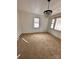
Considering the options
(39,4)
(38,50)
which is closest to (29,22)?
(39,4)

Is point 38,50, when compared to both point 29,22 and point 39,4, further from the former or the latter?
point 29,22

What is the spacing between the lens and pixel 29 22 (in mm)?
9273

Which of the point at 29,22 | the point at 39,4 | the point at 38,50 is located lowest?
the point at 38,50

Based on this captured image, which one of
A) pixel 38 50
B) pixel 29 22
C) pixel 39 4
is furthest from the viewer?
pixel 29 22

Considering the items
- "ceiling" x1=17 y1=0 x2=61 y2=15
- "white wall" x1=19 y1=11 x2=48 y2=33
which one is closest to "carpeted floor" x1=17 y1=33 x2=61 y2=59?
"ceiling" x1=17 y1=0 x2=61 y2=15

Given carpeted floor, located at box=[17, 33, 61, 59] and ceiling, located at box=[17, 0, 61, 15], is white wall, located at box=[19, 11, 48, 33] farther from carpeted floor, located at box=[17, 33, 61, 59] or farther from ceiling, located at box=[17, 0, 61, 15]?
carpeted floor, located at box=[17, 33, 61, 59]

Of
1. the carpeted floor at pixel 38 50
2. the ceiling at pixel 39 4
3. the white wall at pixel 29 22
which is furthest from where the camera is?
the white wall at pixel 29 22

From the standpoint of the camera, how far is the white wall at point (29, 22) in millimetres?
8631

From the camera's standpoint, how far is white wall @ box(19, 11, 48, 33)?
8631 millimetres

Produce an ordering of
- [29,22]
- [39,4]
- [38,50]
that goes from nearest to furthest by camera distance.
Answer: [38,50], [39,4], [29,22]

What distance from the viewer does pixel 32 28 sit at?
963cm

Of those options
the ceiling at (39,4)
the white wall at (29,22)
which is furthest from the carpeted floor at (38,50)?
the white wall at (29,22)

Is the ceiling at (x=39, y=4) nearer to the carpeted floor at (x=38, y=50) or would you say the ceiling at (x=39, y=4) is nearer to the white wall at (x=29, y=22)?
Answer: the white wall at (x=29, y=22)
